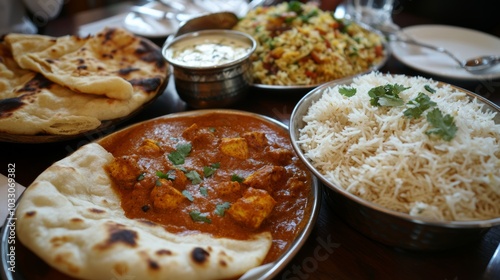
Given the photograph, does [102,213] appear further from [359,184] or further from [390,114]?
[390,114]

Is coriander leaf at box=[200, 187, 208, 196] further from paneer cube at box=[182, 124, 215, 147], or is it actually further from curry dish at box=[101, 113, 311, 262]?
paneer cube at box=[182, 124, 215, 147]

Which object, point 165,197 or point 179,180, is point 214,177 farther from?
point 165,197

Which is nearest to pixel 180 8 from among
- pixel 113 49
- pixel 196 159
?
pixel 113 49

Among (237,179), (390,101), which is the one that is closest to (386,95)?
(390,101)

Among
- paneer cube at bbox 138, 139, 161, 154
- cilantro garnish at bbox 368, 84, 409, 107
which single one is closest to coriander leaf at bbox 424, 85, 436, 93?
cilantro garnish at bbox 368, 84, 409, 107

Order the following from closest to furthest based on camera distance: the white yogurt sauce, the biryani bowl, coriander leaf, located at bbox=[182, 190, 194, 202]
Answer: the biryani bowl → coriander leaf, located at bbox=[182, 190, 194, 202] → the white yogurt sauce
